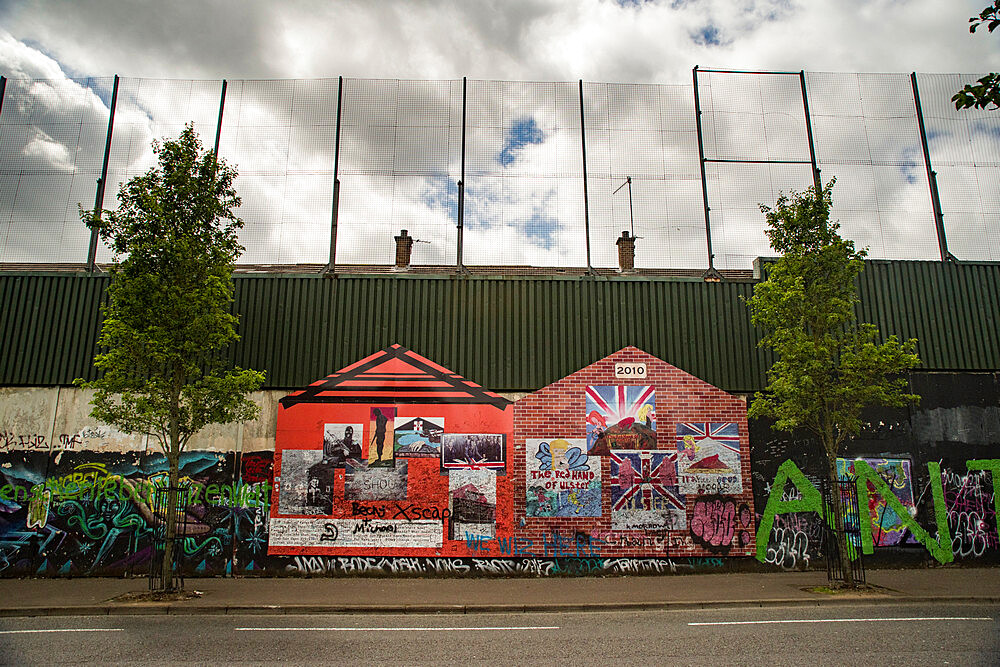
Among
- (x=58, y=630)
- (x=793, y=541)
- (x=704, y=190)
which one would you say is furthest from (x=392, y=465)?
(x=704, y=190)

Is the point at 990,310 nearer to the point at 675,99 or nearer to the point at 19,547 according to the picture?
the point at 675,99

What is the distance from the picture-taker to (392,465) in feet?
43.4

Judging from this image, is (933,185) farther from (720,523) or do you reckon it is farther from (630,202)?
(720,523)

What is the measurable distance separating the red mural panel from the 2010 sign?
260cm

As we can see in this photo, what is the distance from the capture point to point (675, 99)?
16.5 meters

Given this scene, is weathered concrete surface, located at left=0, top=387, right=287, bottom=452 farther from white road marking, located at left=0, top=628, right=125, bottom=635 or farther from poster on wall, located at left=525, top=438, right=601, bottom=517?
poster on wall, located at left=525, top=438, right=601, bottom=517

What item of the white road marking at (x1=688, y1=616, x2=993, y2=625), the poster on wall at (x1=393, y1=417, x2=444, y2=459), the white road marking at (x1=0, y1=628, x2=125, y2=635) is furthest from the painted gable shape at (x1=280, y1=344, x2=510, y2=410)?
the white road marking at (x1=688, y1=616, x2=993, y2=625)

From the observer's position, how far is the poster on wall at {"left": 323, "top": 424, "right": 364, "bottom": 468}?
43.5 feet

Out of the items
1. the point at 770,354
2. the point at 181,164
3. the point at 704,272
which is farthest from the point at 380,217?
the point at 770,354

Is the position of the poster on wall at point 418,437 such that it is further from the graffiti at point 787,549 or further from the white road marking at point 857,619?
the graffiti at point 787,549

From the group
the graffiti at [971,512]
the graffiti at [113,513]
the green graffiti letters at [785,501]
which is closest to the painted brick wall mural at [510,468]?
the green graffiti letters at [785,501]

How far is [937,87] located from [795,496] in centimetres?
1199

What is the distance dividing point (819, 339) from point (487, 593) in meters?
7.66

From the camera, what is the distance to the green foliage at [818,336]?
1120 centimetres
